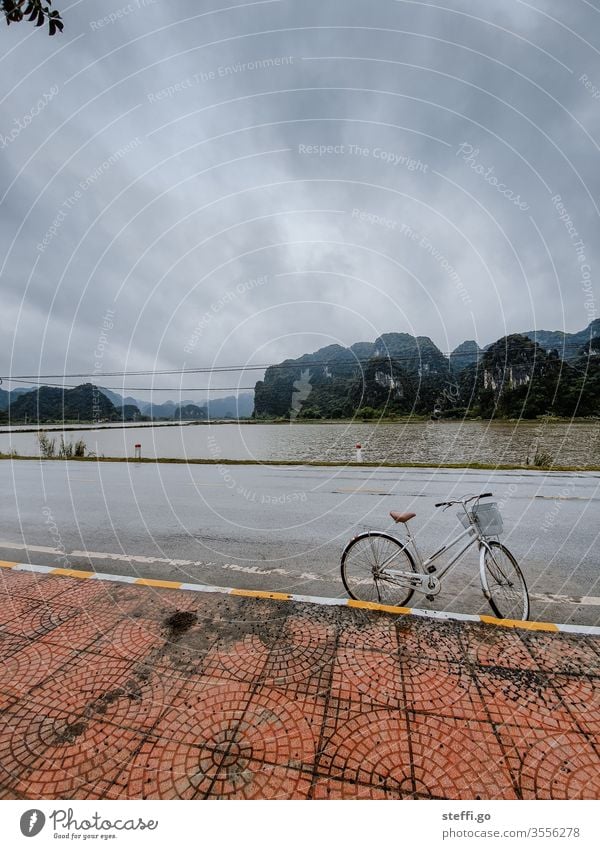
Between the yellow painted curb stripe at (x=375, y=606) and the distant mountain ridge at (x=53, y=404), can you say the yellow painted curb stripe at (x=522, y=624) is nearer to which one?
the yellow painted curb stripe at (x=375, y=606)

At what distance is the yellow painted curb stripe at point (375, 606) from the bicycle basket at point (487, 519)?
956 mm

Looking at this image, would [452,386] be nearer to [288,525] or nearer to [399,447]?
[399,447]

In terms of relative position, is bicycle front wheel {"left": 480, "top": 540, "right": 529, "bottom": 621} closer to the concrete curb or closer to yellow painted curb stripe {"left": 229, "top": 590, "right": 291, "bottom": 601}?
the concrete curb

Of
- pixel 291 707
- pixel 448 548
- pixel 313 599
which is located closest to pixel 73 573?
pixel 313 599

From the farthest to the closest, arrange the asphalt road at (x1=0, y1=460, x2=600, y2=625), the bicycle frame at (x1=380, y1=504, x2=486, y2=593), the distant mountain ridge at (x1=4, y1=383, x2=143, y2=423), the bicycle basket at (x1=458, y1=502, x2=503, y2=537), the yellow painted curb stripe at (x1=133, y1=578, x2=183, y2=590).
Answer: the distant mountain ridge at (x1=4, y1=383, x2=143, y2=423) → the asphalt road at (x1=0, y1=460, x2=600, y2=625) → the yellow painted curb stripe at (x1=133, y1=578, x2=183, y2=590) → the bicycle frame at (x1=380, y1=504, x2=486, y2=593) → the bicycle basket at (x1=458, y1=502, x2=503, y2=537)

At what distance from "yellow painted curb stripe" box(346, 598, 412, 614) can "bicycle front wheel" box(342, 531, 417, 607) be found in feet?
0.36

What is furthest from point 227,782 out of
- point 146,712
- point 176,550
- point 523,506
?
point 523,506

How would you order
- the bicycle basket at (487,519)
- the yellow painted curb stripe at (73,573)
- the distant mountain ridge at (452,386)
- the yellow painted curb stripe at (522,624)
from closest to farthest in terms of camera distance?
the yellow painted curb stripe at (522,624) → the bicycle basket at (487,519) → the yellow painted curb stripe at (73,573) → the distant mountain ridge at (452,386)

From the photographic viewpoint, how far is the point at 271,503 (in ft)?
25.1

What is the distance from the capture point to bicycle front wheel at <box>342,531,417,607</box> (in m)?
3.44

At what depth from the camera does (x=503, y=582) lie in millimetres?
3232
